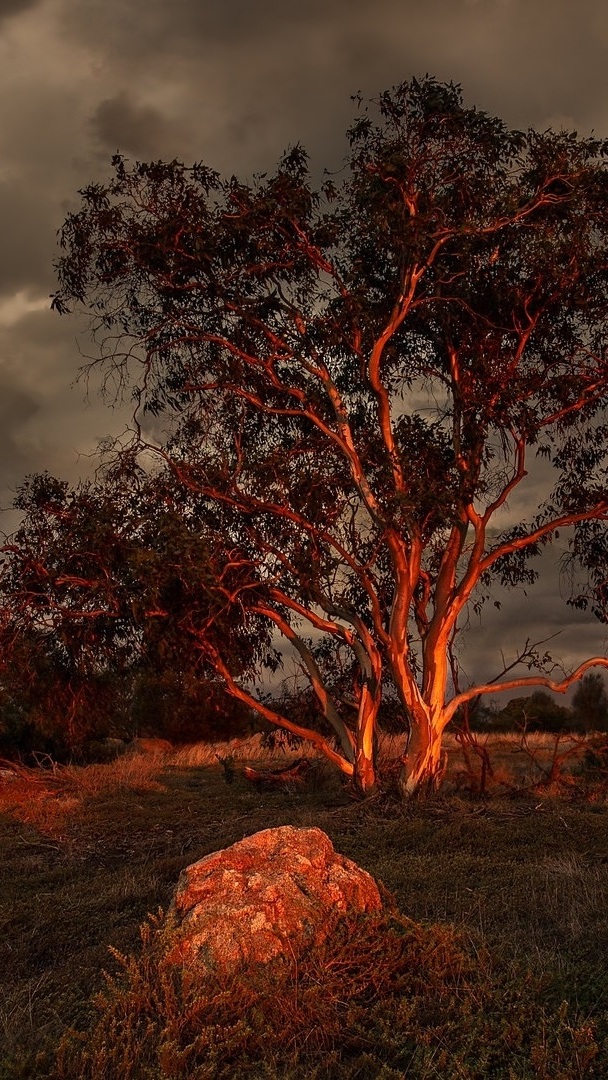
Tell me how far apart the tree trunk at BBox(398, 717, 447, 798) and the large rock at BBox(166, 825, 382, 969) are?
7512mm

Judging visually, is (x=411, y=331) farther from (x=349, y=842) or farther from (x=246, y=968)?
(x=246, y=968)

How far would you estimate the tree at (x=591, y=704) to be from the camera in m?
35.3

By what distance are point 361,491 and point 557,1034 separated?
10268 mm

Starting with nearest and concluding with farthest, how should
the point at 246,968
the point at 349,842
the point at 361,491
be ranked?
the point at 246,968 → the point at 349,842 → the point at 361,491

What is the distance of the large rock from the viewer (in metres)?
5.23

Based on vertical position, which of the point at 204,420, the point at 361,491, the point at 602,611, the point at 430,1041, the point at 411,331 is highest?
the point at 411,331

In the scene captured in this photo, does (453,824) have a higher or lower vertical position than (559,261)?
lower

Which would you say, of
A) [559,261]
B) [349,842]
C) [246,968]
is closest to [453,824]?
[349,842]

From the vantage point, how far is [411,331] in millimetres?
16031

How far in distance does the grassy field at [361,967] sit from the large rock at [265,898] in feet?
0.69

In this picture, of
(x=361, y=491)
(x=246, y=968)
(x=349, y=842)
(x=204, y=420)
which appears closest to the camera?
(x=246, y=968)

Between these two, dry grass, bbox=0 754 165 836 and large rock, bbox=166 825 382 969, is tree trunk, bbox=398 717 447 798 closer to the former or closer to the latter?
dry grass, bbox=0 754 165 836

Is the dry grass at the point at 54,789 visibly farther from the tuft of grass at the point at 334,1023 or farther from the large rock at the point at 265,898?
the tuft of grass at the point at 334,1023

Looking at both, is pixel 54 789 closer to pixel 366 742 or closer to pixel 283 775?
pixel 283 775
